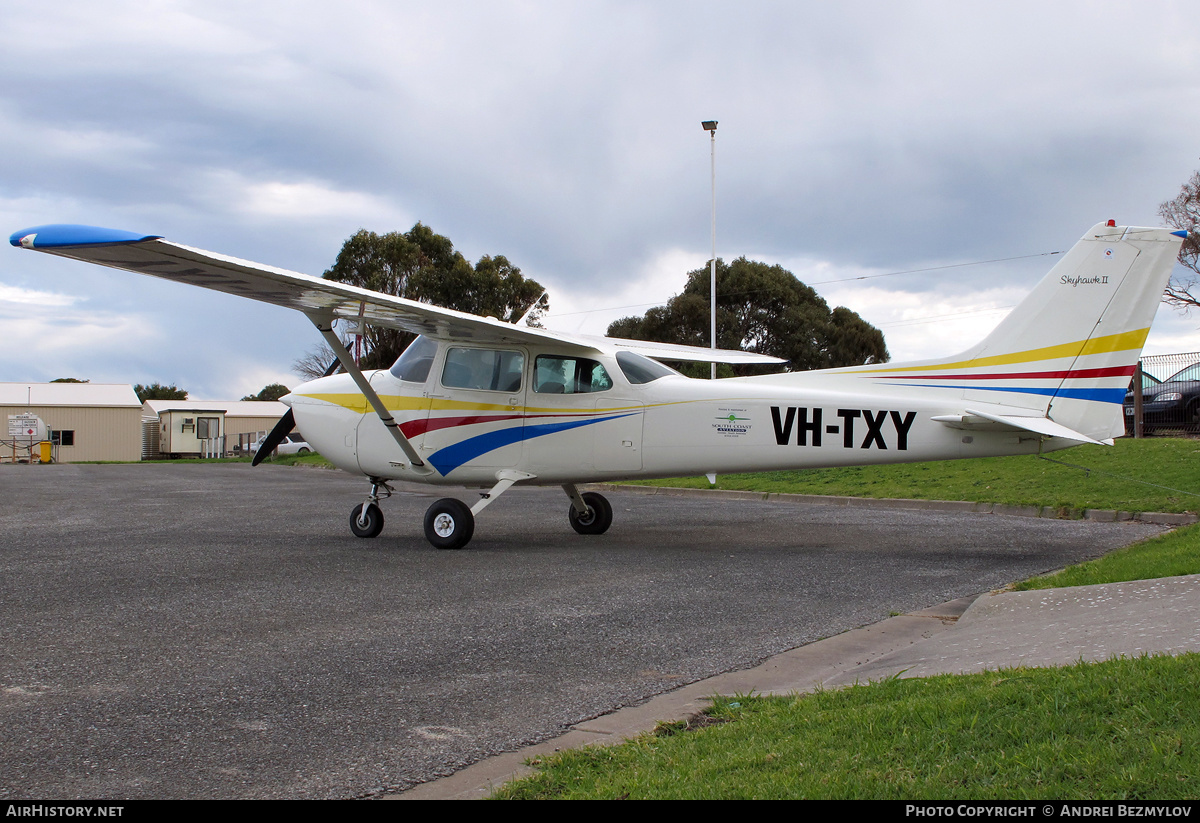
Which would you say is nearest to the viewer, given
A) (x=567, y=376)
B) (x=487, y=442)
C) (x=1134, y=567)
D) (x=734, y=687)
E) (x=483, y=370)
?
(x=734, y=687)

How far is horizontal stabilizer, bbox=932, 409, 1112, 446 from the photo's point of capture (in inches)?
342

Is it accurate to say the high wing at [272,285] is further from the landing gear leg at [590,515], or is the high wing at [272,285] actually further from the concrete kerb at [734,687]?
the concrete kerb at [734,687]

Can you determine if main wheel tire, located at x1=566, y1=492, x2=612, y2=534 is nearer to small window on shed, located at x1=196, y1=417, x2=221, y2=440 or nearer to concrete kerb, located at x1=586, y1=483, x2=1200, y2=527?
concrete kerb, located at x1=586, y1=483, x2=1200, y2=527

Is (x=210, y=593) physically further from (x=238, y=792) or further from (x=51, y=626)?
(x=238, y=792)

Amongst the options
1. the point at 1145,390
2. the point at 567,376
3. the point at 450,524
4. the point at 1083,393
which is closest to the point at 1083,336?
the point at 1083,393

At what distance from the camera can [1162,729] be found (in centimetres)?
305

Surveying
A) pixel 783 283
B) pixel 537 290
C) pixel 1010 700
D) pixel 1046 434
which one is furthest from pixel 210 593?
pixel 783 283

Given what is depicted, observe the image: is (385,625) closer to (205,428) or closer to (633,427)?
(633,427)

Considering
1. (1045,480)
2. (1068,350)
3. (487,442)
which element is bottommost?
(1045,480)

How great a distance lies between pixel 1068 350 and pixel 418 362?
7624 millimetres

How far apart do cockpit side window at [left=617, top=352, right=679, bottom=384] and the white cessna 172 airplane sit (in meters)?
0.02

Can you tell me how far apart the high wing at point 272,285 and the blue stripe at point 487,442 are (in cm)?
101

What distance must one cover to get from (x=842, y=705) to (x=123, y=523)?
12350mm

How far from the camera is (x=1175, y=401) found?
22391 mm
